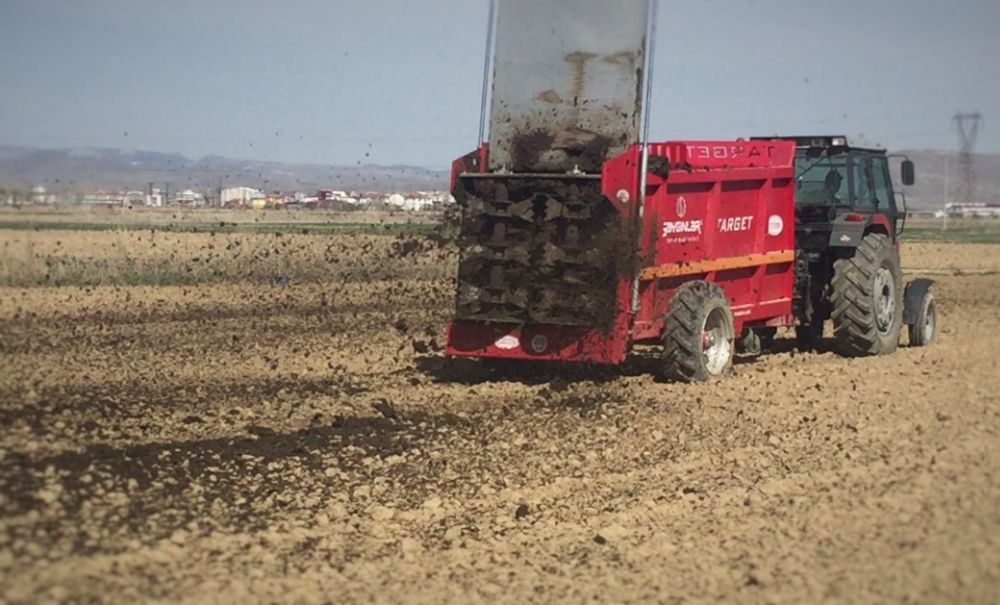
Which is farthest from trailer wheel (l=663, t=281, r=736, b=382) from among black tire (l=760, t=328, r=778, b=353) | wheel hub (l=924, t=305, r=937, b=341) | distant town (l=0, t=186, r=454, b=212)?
wheel hub (l=924, t=305, r=937, b=341)

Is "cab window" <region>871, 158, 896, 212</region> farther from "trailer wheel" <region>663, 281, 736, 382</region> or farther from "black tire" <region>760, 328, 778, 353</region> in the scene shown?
"trailer wheel" <region>663, 281, 736, 382</region>

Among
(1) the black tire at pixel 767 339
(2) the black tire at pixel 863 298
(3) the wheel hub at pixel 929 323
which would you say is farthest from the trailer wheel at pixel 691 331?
(3) the wheel hub at pixel 929 323

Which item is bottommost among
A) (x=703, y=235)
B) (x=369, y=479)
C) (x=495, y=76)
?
(x=369, y=479)

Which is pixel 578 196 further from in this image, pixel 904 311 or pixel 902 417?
pixel 904 311

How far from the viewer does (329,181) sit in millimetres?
25875

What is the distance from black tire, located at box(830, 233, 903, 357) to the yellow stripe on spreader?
0.62 metres

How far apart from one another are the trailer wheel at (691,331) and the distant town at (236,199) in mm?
2484

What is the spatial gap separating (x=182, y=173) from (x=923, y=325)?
11.3m

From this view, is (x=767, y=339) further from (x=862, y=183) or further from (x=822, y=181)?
(x=862, y=183)

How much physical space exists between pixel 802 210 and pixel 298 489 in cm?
803

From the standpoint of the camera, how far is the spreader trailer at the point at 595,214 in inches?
Result: 414

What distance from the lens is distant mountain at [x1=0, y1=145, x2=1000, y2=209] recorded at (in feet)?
27.5

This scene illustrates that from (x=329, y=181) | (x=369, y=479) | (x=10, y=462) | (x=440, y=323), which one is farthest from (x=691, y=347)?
(x=329, y=181)

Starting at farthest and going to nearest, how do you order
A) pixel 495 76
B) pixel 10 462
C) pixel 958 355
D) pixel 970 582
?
pixel 958 355 < pixel 495 76 < pixel 10 462 < pixel 970 582
